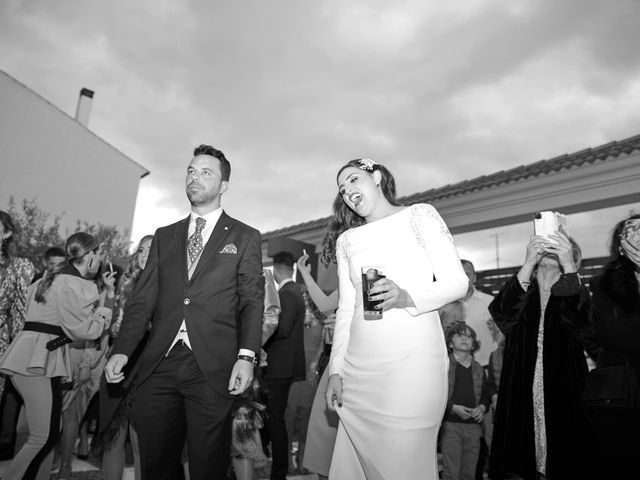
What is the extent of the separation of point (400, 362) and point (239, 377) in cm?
86

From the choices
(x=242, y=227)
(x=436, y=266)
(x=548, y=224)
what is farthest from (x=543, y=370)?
(x=242, y=227)

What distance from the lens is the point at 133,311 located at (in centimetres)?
260

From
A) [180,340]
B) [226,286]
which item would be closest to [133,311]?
[180,340]

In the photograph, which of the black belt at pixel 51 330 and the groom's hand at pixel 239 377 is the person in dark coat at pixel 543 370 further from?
the black belt at pixel 51 330

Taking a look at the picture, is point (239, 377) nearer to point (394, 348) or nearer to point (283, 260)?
point (394, 348)

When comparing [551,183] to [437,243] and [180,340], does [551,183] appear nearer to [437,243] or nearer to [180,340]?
[437,243]

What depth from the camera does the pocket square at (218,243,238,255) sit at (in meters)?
2.65

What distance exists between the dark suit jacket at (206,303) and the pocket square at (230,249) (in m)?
0.01

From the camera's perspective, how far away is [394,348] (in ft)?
7.07

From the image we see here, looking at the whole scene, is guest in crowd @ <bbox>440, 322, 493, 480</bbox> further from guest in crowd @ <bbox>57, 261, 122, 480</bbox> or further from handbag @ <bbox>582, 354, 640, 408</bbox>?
guest in crowd @ <bbox>57, 261, 122, 480</bbox>

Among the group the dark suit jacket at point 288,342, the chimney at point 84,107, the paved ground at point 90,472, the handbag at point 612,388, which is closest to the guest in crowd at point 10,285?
the paved ground at point 90,472

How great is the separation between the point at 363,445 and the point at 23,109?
2182 centimetres

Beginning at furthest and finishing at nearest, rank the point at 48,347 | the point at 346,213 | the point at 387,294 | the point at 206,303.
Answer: the point at 48,347 < the point at 346,213 < the point at 206,303 < the point at 387,294

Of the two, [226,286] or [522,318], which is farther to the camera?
[522,318]
